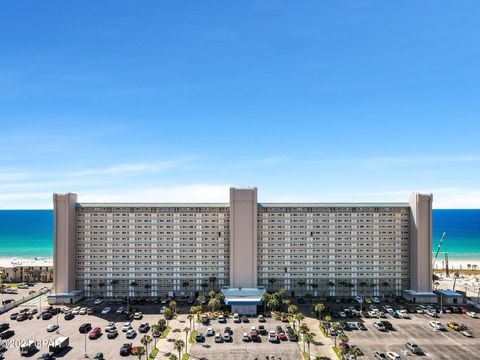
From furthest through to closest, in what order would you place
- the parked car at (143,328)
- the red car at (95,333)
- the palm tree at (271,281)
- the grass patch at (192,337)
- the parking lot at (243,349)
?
the palm tree at (271,281), the parked car at (143,328), the red car at (95,333), the grass patch at (192,337), the parking lot at (243,349)

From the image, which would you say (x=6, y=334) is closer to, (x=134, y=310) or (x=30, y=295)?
(x=134, y=310)

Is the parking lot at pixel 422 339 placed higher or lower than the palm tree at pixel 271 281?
lower

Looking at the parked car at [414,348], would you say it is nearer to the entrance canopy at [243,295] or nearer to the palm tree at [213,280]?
the entrance canopy at [243,295]

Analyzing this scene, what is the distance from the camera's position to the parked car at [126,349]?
64938 millimetres

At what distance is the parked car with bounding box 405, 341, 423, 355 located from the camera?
6594cm

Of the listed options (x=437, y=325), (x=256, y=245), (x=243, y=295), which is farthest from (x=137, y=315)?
(x=437, y=325)

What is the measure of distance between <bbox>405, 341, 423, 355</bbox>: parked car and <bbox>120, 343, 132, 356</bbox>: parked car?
50.4 m

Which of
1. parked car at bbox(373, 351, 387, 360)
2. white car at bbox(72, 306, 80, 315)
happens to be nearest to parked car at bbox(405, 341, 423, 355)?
parked car at bbox(373, 351, 387, 360)

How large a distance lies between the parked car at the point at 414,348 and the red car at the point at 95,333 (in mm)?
59329

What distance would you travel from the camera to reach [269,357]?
64250mm

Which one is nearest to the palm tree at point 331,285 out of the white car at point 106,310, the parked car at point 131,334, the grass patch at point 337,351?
the grass patch at point 337,351

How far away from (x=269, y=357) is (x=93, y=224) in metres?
63.9

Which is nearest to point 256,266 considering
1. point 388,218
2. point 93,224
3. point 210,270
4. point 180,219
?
point 210,270

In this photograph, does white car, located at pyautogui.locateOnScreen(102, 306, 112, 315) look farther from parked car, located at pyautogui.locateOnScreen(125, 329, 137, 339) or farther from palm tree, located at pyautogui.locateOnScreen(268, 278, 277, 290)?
palm tree, located at pyautogui.locateOnScreen(268, 278, 277, 290)
